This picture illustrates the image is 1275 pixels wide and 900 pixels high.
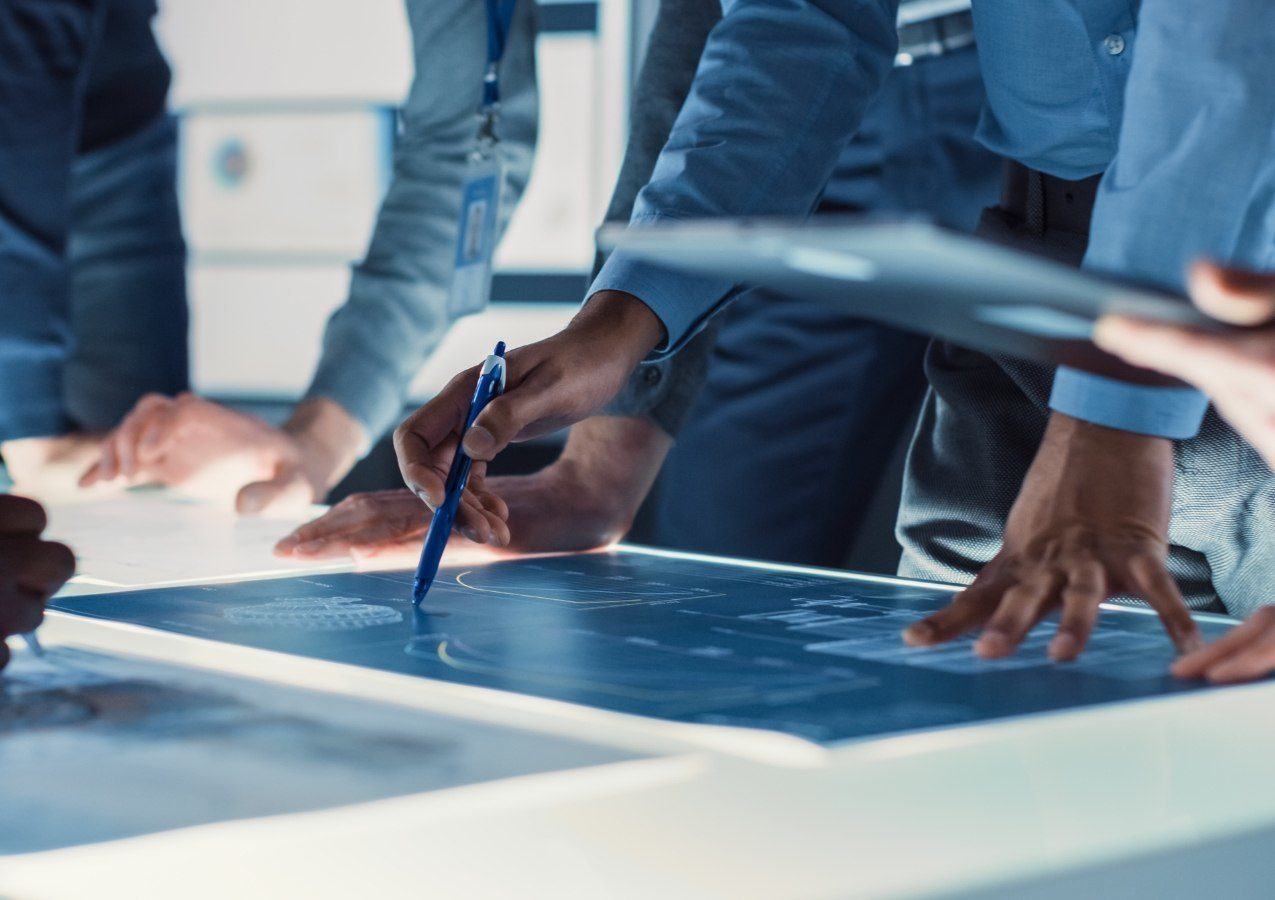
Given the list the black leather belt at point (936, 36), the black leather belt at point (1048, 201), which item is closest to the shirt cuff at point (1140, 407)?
the black leather belt at point (1048, 201)

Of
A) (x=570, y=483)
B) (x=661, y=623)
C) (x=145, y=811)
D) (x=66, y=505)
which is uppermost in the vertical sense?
(x=145, y=811)

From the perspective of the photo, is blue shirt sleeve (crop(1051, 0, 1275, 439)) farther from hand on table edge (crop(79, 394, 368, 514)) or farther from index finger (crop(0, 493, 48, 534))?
hand on table edge (crop(79, 394, 368, 514))

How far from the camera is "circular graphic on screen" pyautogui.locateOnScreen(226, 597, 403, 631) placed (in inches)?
32.6

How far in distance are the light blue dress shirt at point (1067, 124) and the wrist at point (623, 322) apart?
0.01 metres

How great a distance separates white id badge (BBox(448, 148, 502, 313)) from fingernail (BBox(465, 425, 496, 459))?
1.99 ft

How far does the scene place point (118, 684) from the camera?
26.6 inches

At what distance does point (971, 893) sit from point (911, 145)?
140 centimetres

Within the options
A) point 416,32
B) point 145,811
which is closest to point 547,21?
point 416,32

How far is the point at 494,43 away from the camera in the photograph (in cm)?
167

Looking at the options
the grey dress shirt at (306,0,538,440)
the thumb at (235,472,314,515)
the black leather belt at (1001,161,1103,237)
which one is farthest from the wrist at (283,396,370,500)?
the black leather belt at (1001,161,1103,237)

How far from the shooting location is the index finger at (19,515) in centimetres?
74

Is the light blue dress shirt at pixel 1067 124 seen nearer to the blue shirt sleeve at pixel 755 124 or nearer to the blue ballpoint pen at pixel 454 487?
the blue shirt sleeve at pixel 755 124

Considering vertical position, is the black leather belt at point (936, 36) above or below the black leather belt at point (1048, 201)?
above

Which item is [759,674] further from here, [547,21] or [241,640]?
[547,21]
